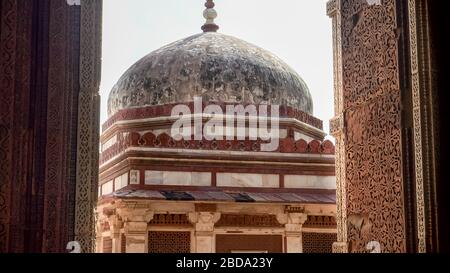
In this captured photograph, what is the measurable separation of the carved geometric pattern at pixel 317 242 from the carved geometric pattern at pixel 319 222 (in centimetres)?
14

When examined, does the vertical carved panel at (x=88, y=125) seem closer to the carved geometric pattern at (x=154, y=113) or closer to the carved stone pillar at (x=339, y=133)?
the carved stone pillar at (x=339, y=133)

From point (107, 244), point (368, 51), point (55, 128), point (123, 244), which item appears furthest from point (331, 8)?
point (107, 244)

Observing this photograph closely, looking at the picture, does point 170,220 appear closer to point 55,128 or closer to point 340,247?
point 340,247

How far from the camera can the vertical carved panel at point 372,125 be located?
6.47 meters

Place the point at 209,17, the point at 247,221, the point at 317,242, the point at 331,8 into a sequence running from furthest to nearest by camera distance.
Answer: the point at 209,17 < the point at 317,242 < the point at 247,221 < the point at 331,8

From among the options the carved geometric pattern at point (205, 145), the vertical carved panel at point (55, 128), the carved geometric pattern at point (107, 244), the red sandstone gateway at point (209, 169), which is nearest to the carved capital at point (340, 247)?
the vertical carved panel at point (55, 128)

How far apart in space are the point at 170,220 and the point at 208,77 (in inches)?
135

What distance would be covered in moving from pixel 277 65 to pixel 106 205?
502 centimetres

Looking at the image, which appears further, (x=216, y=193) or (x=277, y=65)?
(x=277, y=65)

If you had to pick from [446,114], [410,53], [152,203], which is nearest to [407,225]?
[446,114]

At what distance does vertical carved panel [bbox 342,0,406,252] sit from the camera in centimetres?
647

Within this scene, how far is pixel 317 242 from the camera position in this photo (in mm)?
12672
